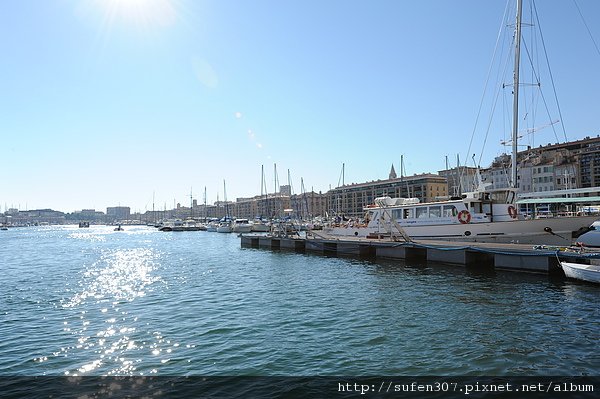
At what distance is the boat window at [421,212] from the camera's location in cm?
3707

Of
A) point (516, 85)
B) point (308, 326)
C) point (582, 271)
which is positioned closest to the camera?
point (308, 326)

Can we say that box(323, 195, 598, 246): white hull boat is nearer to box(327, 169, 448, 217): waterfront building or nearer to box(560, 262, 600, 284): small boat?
box(560, 262, 600, 284): small boat

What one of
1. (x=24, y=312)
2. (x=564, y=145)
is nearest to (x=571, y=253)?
(x=24, y=312)

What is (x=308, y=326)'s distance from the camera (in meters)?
14.2

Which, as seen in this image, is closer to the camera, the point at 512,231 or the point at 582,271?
the point at 582,271

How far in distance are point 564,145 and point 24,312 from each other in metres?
157

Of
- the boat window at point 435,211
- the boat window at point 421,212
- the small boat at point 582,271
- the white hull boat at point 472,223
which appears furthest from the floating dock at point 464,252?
the boat window at point 421,212

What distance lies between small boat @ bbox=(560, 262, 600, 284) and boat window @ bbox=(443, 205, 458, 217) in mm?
13809

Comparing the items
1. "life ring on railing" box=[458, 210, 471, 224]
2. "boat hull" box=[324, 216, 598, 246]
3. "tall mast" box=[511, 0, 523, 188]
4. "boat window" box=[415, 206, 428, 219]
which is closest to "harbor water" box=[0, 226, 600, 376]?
"boat hull" box=[324, 216, 598, 246]

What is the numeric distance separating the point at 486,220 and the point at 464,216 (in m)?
1.69

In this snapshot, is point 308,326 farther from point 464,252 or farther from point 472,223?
point 472,223

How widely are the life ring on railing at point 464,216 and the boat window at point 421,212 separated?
3.38 meters

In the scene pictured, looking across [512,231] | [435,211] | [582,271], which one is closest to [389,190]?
[435,211]

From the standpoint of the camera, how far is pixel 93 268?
3519 centimetres
